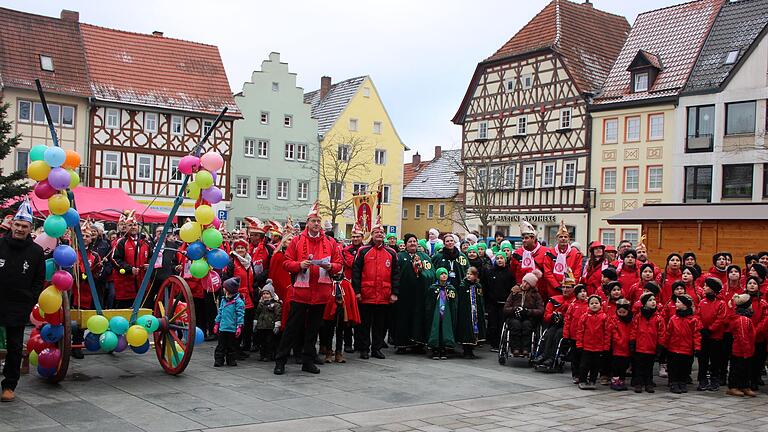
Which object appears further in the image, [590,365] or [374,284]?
[374,284]

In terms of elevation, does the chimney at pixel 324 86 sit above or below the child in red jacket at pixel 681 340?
above

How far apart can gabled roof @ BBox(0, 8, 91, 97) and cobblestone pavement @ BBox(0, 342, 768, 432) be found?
1166 inches

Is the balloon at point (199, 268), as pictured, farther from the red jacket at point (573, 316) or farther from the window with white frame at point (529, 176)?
the window with white frame at point (529, 176)

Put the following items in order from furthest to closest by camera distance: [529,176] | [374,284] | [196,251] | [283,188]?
[283,188], [529,176], [374,284], [196,251]

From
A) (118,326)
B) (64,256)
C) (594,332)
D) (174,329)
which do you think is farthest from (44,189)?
(594,332)

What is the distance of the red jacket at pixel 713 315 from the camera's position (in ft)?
33.6

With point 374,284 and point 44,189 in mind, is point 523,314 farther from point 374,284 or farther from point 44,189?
point 44,189

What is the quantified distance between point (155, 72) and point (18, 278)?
117 ft

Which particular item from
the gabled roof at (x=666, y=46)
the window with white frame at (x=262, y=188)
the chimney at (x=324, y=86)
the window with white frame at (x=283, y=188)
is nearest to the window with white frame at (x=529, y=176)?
the gabled roof at (x=666, y=46)

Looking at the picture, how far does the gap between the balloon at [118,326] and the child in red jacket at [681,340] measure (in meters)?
6.48

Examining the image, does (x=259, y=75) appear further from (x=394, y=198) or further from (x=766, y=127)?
(x=766, y=127)

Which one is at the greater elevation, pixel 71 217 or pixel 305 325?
Answer: pixel 71 217

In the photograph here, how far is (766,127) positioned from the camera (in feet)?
107

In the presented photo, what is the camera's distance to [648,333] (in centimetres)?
1012
